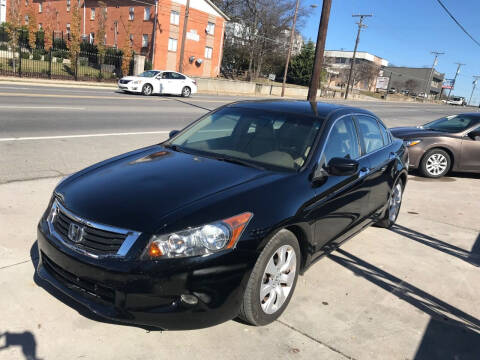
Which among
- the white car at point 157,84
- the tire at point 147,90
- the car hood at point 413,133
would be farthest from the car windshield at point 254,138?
the tire at point 147,90

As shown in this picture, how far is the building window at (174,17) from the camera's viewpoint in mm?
43594

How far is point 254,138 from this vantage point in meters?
4.04

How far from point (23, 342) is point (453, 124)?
9497 millimetres

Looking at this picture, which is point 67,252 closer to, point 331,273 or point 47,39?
point 331,273

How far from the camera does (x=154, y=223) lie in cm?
265

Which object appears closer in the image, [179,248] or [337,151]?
[179,248]

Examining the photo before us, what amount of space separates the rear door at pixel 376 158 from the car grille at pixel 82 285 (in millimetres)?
2911

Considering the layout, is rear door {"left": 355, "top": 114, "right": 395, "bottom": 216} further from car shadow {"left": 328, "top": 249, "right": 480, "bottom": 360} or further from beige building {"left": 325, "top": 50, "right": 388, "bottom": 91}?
beige building {"left": 325, "top": 50, "right": 388, "bottom": 91}

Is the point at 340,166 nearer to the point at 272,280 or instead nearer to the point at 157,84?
the point at 272,280

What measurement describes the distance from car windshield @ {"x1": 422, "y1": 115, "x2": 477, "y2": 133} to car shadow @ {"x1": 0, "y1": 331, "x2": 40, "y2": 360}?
9.00 metres

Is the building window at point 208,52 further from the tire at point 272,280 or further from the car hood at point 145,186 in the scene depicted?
the tire at point 272,280

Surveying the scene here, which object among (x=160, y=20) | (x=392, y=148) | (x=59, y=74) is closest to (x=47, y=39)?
(x=160, y=20)

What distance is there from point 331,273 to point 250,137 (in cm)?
152

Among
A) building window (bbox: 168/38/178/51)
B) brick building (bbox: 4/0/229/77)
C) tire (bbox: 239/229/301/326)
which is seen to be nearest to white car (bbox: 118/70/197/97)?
brick building (bbox: 4/0/229/77)
